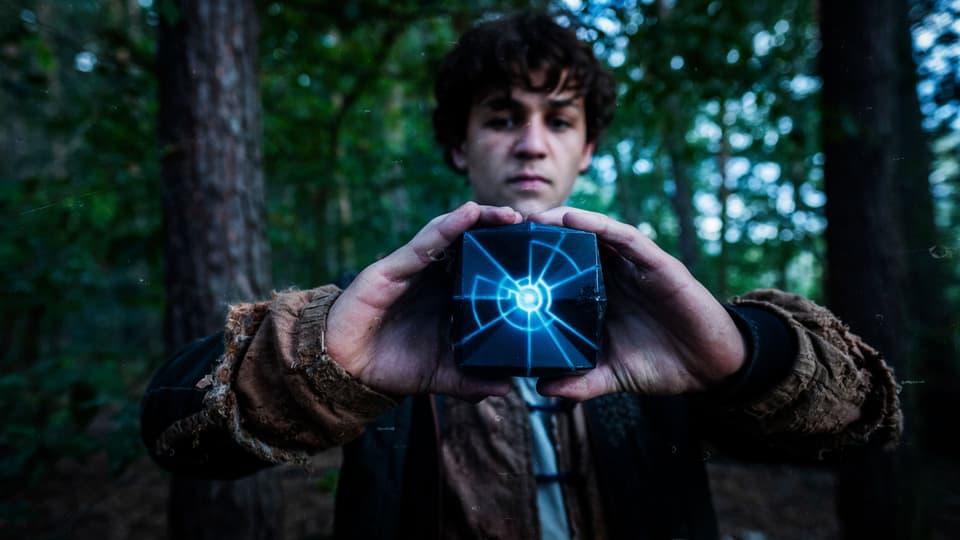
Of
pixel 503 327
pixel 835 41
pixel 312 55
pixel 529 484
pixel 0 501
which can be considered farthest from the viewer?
pixel 312 55

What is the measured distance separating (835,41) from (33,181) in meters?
4.53

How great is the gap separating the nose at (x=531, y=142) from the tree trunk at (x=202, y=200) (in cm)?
142

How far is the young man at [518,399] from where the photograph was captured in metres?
1.04

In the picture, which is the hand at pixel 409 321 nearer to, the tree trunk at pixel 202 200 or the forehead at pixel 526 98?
the forehead at pixel 526 98

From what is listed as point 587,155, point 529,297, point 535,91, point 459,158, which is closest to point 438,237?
point 529,297

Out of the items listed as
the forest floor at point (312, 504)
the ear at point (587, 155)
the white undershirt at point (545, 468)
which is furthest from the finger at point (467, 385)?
the forest floor at point (312, 504)

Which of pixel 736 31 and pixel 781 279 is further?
pixel 781 279

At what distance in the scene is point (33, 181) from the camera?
91.7 inches

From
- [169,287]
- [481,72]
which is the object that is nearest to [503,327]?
[481,72]

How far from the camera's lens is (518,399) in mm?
1458

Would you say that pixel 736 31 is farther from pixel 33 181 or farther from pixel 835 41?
pixel 33 181

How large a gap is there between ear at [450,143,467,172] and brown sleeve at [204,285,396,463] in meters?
1.13

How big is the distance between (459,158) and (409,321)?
1141mm

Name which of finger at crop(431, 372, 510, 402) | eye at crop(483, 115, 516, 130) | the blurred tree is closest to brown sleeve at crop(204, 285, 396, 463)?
finger at crop(431, 372, 510, 402)
